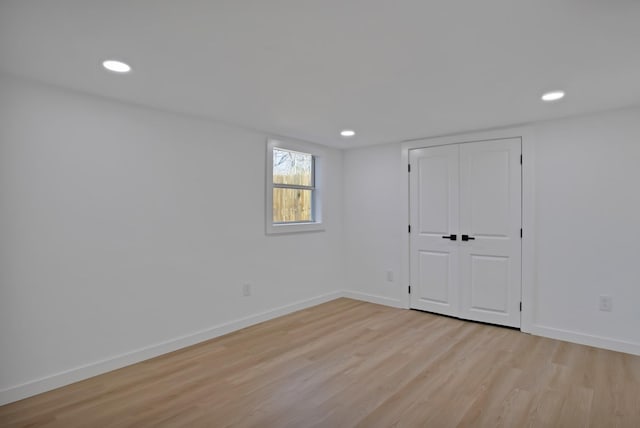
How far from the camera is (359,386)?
2531mm

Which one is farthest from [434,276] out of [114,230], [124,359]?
[114,230]

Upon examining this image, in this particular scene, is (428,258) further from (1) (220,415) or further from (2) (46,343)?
(2) (46,343)

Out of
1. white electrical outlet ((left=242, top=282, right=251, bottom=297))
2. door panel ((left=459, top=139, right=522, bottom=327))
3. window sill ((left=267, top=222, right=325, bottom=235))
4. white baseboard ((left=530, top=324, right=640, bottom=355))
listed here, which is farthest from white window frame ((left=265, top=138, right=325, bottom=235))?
white baseboard ((left=530, top=324, right=640, bottom=355))

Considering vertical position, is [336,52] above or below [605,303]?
above

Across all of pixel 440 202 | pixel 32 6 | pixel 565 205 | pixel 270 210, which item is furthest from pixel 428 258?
pixel 32 6

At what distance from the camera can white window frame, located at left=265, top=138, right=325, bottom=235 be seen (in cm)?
411

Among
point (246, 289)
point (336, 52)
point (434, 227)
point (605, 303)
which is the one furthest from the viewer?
point (434, 227)

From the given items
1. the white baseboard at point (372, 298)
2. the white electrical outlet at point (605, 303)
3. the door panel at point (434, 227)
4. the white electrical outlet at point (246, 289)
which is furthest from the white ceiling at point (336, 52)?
the white baseboard at point (372, 298)

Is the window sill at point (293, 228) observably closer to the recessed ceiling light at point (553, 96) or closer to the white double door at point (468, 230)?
the white double door at point (468, 230)

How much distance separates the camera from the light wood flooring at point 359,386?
7.04ft

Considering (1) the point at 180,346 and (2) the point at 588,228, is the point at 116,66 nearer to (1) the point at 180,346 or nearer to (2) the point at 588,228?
(1) the point at 180,346

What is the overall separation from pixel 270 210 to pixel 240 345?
5.08ft

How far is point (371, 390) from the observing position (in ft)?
8.13

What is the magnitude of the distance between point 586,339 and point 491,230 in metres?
1.33
